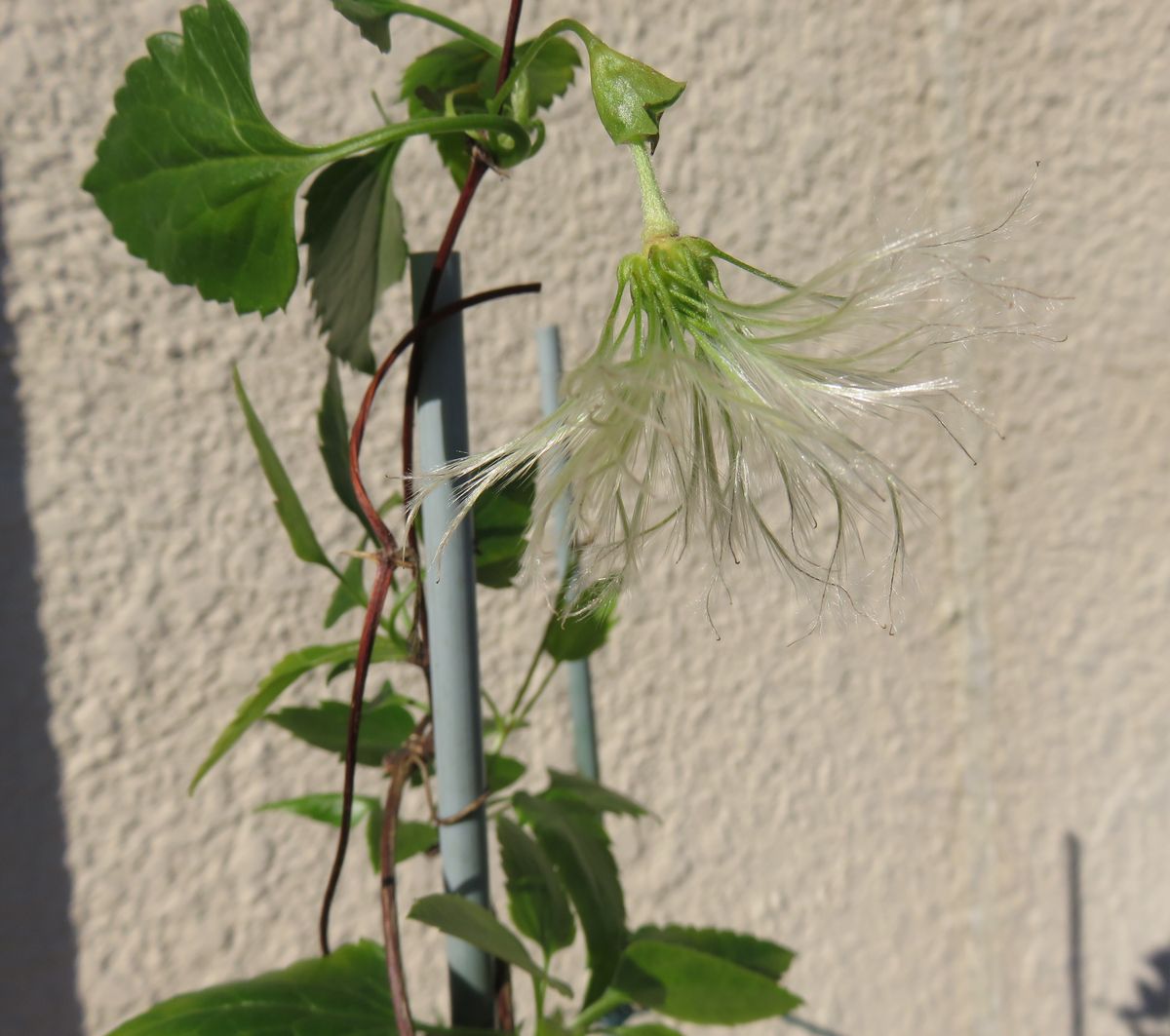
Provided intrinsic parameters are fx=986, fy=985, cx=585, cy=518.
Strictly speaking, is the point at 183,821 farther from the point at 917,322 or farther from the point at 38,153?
the point at 917,322

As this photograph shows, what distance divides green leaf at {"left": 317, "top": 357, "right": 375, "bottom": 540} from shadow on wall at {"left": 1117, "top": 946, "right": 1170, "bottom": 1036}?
0.89 meters

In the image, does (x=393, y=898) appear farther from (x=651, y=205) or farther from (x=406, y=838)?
(x=651, y=205)

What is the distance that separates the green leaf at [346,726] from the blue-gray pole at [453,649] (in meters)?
0.04

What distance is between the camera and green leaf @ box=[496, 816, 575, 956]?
0.29 metres

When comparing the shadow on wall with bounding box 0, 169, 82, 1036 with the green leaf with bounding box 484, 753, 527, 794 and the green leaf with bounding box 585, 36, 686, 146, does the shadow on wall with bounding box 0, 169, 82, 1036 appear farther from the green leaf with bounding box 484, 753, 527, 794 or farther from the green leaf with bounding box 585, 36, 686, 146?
the green leaf with bounding box 585, 36, 686, 146

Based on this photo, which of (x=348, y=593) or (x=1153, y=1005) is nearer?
(x=348, y=593)

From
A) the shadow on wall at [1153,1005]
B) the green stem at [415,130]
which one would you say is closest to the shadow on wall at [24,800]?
the green stem at [415,130]

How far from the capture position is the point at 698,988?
299 mm

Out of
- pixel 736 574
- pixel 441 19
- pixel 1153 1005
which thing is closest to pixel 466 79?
pixel 441 19

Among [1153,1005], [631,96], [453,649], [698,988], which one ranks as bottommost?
[1153,1005]

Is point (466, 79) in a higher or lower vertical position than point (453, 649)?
higher

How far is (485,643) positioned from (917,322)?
0.40 metres

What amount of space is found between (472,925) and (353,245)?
18 cm

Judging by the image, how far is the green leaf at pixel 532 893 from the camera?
29 cm
